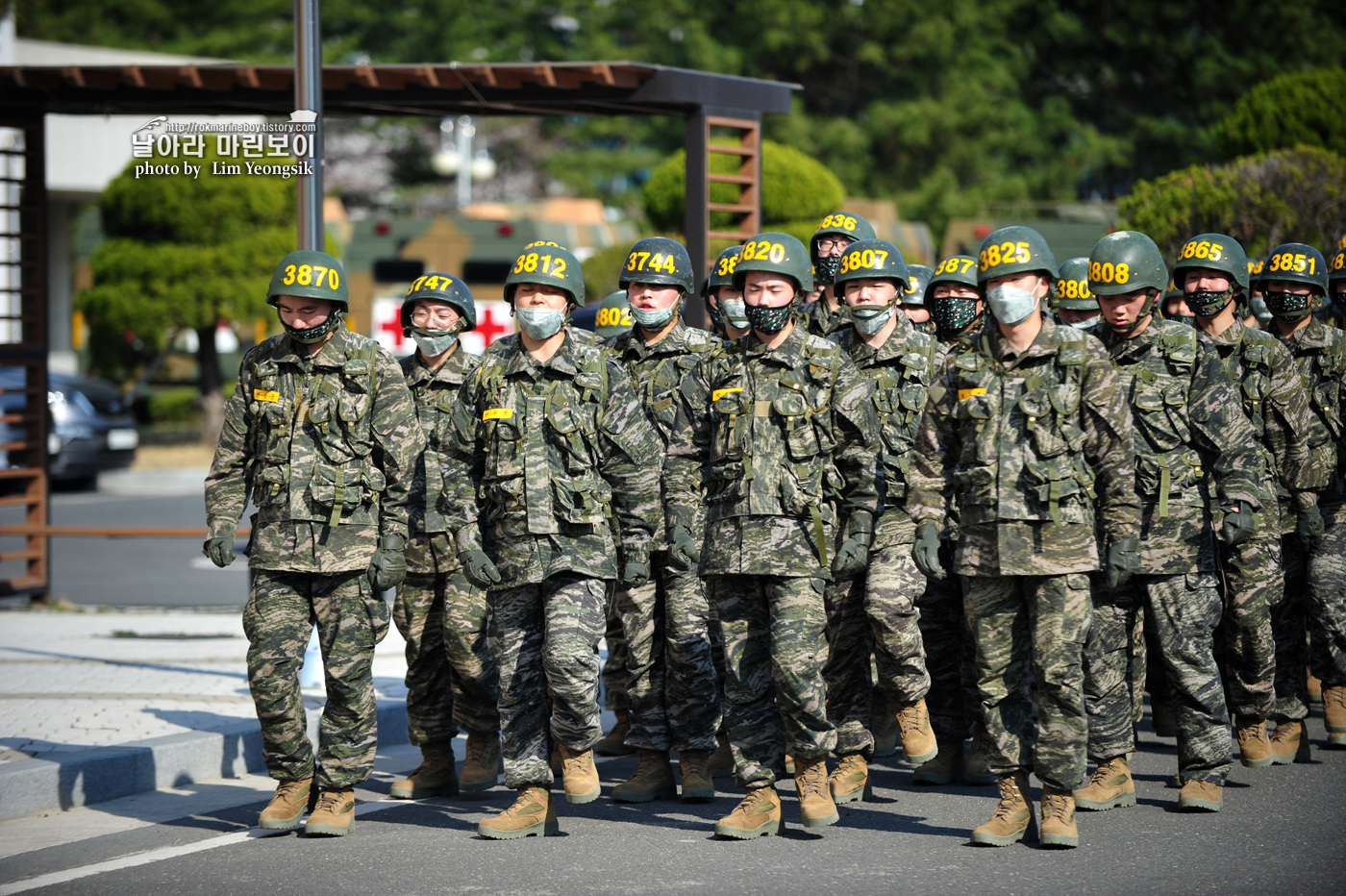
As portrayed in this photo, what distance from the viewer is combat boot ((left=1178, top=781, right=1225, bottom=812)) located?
6.60 metres

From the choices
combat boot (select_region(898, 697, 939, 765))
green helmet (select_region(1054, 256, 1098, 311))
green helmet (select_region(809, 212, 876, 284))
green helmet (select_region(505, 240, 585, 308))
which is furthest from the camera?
green helmet (select_region(1054, 256, 1098, 311))

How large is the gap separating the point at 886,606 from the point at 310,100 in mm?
4314

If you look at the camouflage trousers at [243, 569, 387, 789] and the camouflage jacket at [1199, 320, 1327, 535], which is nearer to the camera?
the camouflage trousers at [243, 569, 387, 789]

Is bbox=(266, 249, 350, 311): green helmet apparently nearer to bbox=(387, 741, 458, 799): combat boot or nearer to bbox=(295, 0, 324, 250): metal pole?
bbox=(387, 741, 458, 799): combat boot

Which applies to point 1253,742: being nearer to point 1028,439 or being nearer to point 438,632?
point 1028,439

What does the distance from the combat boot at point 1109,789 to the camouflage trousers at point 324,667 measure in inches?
116

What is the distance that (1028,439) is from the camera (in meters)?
6.11

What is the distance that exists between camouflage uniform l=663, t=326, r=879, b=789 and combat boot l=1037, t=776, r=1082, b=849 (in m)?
0.85

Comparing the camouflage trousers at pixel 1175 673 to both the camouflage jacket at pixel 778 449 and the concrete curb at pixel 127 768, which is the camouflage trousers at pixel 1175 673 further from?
the concrete curb at pixel 127 768

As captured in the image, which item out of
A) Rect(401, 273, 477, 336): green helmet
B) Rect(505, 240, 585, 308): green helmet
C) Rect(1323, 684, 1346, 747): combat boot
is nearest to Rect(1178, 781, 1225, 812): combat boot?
Rect(1323, 684, 1346, 747): combat boot

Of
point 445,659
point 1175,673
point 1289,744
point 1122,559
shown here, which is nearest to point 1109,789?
point 1175,673

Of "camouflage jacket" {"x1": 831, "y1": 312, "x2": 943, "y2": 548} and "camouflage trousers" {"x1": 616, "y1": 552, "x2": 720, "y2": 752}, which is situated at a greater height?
"camouflage jacket" {"x1": 831, "y1": 312, "x2": 943, "y2": 548}

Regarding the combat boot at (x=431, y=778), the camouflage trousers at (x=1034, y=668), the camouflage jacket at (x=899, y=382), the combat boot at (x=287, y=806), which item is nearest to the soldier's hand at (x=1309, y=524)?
the camouflage jacket at (x=899, y=382)

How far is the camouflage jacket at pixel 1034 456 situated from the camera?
19.7ft
